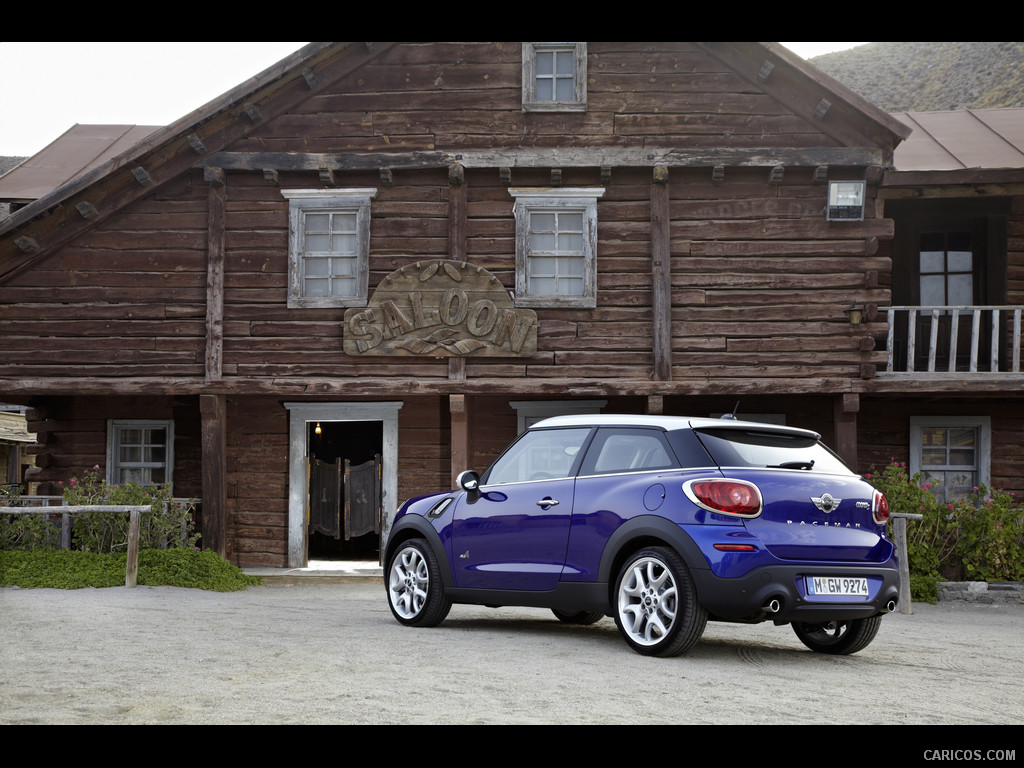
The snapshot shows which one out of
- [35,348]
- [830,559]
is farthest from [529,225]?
[830,559]

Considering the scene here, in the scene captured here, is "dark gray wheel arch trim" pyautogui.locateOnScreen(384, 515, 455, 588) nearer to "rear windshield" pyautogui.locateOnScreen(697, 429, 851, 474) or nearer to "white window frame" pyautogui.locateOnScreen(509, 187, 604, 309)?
"rear windshield" pyautogui.locateOnScreen(697, 429, 851, 474)

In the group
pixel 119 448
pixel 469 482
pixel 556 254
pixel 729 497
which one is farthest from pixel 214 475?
pixel 729 497

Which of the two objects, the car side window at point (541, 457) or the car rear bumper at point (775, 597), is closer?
the car rear bumper at point (775, 597)

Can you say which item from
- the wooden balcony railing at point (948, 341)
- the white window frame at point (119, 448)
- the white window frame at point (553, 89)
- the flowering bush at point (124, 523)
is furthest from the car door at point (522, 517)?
the white window frame at point (119, 448)

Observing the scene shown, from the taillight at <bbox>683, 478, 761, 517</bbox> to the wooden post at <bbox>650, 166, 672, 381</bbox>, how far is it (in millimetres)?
8360

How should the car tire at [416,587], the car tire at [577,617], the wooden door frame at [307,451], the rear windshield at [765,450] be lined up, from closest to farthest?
the rear windshield at [765,450] < the car tire at [416,587] < the car tire at [577,617] < the wooden door frame at [307,451]

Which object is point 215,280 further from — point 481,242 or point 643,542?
point 643,542

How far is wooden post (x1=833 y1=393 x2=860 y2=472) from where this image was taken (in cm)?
1517

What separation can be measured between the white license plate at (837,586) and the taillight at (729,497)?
572 millimetres

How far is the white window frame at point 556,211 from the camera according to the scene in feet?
51.0

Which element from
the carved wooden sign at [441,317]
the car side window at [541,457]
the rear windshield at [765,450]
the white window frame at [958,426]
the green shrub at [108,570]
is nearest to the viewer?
the rear windshield at [765,450]

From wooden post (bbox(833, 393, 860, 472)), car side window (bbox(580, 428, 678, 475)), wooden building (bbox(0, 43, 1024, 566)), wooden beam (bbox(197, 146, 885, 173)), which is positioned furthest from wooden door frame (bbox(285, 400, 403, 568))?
car side window (bbox(580, 428, 678, 475))

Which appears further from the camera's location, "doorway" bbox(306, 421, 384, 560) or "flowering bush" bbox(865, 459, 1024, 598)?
"doorway" bbox(306, 421, 384, 560)

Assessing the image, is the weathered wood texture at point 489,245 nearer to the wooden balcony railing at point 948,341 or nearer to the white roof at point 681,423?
the wooden balcony railing at point 948,341
